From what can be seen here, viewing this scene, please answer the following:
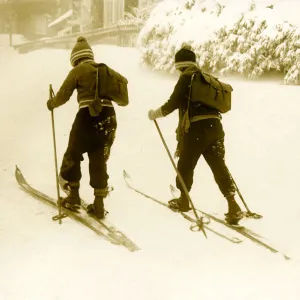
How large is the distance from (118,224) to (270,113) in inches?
132

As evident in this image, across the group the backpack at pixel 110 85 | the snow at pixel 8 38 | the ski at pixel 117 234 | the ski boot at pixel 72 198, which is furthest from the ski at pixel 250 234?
the snow at pixel 8 38

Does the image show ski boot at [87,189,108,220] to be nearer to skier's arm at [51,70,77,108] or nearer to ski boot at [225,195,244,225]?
skier's arm at [51,70,77,108]

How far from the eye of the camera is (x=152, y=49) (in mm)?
8125

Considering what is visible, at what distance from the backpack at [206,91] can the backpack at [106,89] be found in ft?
2.07

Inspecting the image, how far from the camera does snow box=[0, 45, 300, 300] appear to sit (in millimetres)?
2451

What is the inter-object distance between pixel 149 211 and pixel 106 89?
1342mm

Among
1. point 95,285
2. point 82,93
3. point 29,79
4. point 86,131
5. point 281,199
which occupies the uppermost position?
point 82,93

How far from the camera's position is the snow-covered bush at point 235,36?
6.21 m

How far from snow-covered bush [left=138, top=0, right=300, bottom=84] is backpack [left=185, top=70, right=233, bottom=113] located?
3.13m

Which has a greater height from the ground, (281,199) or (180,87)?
(180,87)

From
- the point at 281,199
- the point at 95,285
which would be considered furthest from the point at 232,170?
the point at 95,285

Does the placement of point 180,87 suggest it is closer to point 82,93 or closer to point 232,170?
point 82,93

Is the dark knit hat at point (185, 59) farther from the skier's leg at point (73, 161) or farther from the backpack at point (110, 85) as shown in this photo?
the skier's leg at point (73, 161)

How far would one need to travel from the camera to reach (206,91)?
11.4ft
